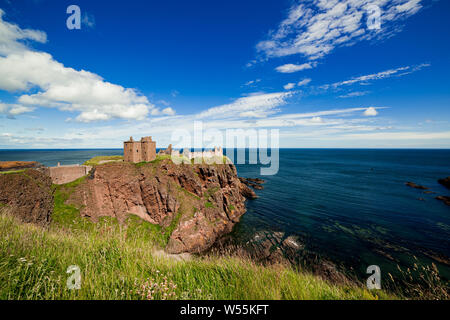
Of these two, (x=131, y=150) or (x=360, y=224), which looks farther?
(x=131, y=150)

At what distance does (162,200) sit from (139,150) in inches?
476

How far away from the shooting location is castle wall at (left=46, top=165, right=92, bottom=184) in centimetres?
2861

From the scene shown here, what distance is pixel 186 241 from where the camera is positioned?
91.8ft

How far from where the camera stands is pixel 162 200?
3173cm

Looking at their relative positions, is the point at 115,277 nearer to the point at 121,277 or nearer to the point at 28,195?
the point at 121,277

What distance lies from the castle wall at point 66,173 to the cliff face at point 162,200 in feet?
9.17

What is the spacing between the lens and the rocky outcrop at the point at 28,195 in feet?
68.0

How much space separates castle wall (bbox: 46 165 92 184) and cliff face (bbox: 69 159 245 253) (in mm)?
2794

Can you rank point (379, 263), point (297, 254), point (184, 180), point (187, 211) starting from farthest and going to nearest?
point (184, 180) → point (187, 211) → point (297, 254) → point (379, 263)

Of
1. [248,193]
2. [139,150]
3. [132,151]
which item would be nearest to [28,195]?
[132,151]

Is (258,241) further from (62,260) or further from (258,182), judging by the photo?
(258,182)
